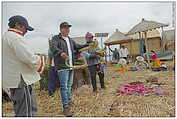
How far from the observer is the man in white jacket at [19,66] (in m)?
1.61

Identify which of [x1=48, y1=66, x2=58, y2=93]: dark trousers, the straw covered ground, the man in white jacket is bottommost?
the straw covered ground

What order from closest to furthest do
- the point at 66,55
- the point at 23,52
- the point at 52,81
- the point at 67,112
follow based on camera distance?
1. the point at 23,52
2. the point at 66,55
3. the point at 67,112
4. the point at 52,81

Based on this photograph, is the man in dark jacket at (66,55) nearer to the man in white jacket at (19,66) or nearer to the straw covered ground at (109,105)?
the straw covered ground at (109,105)

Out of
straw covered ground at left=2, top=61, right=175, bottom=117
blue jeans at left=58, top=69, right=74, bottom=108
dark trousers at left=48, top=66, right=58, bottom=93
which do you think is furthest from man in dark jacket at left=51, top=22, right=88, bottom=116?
dark trousers at left=48, top=66, right=58, bottom=93

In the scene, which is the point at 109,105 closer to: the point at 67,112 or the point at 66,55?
the point at 67,112

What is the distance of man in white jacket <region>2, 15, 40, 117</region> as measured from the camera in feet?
5.30

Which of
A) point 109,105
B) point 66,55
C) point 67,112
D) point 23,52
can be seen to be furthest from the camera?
point 109,105

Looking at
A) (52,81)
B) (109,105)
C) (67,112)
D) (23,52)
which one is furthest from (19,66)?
(52,81)

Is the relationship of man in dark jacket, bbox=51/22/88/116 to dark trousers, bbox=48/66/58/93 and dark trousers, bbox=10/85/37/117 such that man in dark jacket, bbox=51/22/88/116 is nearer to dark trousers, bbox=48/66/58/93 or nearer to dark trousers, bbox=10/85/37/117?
dark trousers, bbox=10/85/37/117

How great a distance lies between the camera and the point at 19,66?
1687mm

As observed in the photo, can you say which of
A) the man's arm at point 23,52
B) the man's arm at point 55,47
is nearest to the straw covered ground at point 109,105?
the man's arm at point 55,47

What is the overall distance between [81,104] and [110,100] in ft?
1.47

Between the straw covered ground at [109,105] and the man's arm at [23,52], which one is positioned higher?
the man's arm at [23,52]

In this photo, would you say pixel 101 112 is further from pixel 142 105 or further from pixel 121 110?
pixel 142 105
